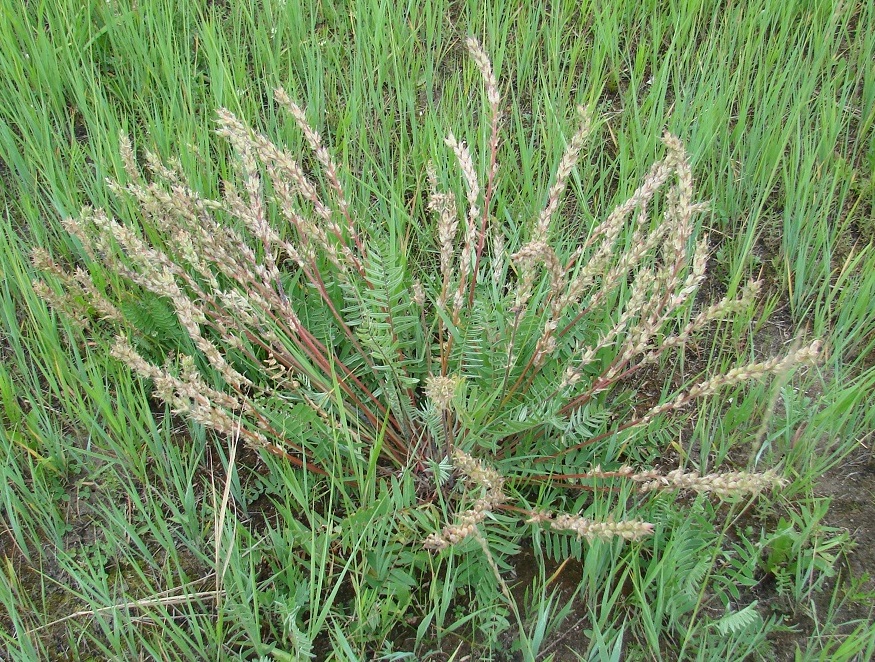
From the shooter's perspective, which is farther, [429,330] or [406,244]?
[406,244]

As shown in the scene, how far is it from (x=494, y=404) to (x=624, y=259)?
56 centimetres

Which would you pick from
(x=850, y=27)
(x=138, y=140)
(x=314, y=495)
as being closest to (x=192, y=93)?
(x=138, y=140)

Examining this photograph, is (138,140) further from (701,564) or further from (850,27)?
(850,27)

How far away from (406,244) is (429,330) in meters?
0.36

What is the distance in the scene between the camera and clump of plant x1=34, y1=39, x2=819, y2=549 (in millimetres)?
1420

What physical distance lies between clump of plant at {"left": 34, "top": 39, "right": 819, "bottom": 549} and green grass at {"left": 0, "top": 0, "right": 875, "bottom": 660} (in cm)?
13

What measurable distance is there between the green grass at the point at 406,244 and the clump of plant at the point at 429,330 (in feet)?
0.42

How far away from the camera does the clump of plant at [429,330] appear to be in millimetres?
1420

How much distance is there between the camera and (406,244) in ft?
7.29

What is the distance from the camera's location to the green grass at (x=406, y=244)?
5.16 feet

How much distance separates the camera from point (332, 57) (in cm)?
277

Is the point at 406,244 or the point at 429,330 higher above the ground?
the point at 406,244

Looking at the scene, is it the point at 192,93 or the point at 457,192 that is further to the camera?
the point at 192,93

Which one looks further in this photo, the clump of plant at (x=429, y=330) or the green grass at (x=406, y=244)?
the green grass at (x=406, y=244)
